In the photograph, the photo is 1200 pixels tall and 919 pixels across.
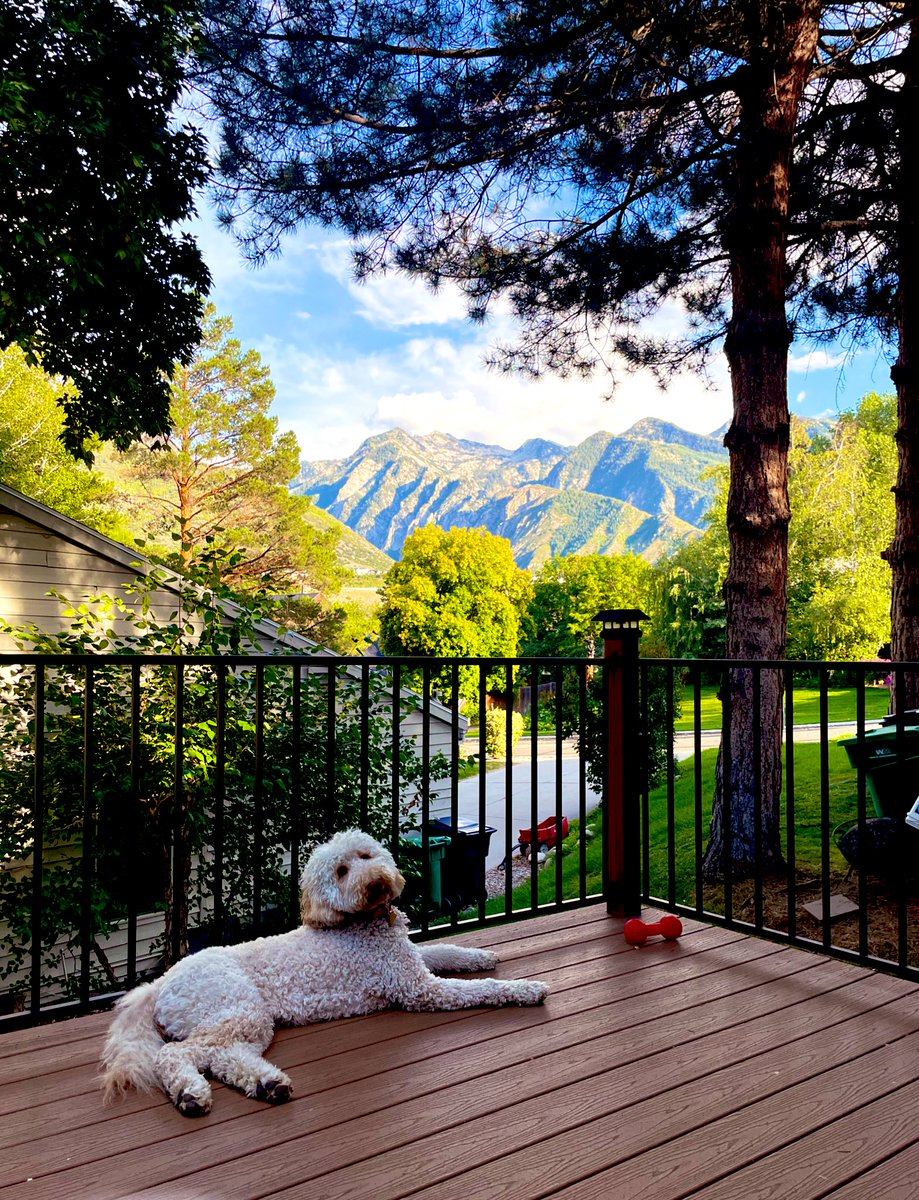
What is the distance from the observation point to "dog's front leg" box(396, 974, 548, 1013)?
2039mm

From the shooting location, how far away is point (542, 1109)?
62.1 inches

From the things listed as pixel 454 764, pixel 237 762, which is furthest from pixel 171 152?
pixel 454 764

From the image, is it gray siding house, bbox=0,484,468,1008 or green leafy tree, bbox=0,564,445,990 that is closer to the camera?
green leafy tree, bbox=0,564,445,990

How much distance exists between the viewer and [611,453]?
19825 cm

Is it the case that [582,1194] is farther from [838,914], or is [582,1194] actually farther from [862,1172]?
[838,914]

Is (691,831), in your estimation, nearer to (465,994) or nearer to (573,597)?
(465,994)

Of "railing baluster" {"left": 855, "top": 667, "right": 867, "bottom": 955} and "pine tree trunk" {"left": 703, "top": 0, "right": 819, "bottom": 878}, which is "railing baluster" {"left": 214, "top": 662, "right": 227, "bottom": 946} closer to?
"railing baluster" {"left": 855, "top": 667, "right": 867, "bottom": 955}

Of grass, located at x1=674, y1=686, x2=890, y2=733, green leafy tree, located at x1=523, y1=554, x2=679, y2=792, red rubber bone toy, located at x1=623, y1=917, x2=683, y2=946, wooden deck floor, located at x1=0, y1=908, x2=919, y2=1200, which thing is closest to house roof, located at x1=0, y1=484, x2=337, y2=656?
→ red rubber bone toy, located at x1=623, y1=917, x2=683, y2=946

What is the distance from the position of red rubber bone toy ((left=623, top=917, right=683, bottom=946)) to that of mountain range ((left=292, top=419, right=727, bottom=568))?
13686 cm

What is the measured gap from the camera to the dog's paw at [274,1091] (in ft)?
5.28

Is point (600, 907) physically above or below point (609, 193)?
below

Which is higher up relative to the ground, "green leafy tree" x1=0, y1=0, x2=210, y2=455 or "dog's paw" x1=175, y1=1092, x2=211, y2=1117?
"green leafy tree" x1=0, y1=0, x2=210, y2=455

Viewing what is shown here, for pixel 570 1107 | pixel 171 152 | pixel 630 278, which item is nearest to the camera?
pixel 570 1107

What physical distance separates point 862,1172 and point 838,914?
8.89 ft
